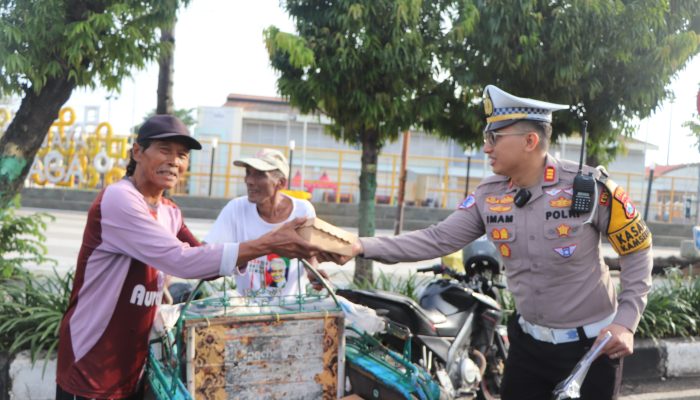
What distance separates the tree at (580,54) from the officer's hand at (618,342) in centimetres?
400

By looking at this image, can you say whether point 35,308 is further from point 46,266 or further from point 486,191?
point 46,266

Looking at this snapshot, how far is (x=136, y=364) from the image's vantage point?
8.22 ft

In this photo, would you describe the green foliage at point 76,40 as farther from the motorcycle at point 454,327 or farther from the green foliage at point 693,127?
the green foliage at point 693,127

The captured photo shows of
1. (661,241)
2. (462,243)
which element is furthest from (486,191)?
(661,241)

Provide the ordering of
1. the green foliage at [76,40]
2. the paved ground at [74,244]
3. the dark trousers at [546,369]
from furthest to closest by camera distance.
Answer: the paved ground at [74,244]
the green foliage at [76,40]
the dark trousers at [546,369]

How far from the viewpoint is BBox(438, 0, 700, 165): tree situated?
5.94 meters

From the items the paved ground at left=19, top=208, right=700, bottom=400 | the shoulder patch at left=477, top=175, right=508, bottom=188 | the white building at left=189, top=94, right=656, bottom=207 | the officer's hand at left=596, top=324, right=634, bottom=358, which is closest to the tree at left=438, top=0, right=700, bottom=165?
the paved ground at left=19, top=208, right=700, bottom=400

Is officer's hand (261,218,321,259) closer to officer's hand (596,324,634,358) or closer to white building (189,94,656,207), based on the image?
officer's hand (596,324,634,358)

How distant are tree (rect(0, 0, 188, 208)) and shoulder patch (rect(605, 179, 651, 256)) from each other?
3685mm

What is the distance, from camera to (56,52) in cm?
479

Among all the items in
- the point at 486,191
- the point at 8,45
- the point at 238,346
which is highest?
the point at 8,45

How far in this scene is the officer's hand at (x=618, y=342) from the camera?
2361mm

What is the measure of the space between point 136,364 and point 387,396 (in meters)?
1.00

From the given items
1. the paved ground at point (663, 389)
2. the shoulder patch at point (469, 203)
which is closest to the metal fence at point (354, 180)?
the paved ground at point (663, 389)
